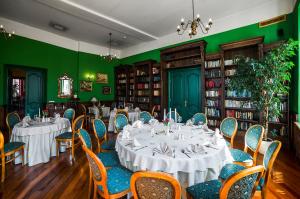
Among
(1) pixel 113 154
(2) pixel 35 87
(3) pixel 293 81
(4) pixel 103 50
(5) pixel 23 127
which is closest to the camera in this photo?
(1) pixel 113 154

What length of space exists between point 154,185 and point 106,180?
0.69 metres

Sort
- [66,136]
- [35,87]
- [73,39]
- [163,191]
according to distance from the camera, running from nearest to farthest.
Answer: [163,191] → [66,136] → [35,87] → [73,39]

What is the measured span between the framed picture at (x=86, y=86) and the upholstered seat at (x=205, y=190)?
26.5 ft

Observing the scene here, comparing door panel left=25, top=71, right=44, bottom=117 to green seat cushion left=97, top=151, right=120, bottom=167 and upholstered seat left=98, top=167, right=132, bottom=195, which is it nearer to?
green seat cushion left=97, top=151, right=120, bottom=167

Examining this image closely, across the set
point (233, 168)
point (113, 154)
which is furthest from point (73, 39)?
point (233, 168)

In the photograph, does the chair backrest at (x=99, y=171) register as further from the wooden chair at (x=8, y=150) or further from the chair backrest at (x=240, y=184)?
the wooden chair at (x=8, y=150)

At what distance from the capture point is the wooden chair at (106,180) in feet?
5.68

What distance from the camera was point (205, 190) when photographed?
1768 mm

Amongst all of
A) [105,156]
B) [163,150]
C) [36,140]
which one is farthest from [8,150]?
[163,150]

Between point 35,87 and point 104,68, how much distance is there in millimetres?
3584

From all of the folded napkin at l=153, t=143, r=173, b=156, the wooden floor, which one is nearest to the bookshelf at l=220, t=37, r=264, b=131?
the wooden floor

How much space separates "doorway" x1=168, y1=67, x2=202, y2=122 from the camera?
6480mm

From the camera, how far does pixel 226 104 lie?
551 centimetres

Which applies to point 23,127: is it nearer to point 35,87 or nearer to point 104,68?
point 35,87
